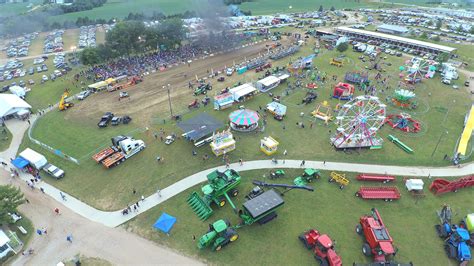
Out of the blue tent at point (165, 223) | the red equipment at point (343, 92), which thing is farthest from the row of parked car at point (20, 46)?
the red equipment at point (343, 92)

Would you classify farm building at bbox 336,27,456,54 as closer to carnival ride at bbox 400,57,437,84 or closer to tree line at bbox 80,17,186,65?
carnival ride at bbox 400,57,437,84

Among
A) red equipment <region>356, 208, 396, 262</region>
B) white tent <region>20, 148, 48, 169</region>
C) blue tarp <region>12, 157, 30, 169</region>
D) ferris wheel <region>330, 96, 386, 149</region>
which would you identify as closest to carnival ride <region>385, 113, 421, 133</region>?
ferris wheel <region>330, 96, 386, 149</region>

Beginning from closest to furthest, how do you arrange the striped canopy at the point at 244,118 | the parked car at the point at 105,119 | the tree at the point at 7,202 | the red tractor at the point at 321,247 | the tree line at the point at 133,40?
the red tractor at the point at 321,247, the tree at the point at 7,202, the striped canopy at the point at 244,118, the parked car at the point at 105,119, the tree line at the point at 133,40

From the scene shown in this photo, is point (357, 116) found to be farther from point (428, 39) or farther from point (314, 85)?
point (428, 39)

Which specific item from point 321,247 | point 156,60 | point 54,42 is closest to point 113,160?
point 321,247

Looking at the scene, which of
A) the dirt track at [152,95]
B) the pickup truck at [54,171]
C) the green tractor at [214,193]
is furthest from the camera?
the dirt track at [152,95]

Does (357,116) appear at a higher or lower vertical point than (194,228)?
higher

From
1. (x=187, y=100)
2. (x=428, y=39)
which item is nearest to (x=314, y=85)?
(x=187, y=100)

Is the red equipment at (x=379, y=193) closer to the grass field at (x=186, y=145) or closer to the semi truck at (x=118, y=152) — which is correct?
the grass field at (x=186, y=145)

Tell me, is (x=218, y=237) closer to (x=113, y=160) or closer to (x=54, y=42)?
(x=113, y=160)
